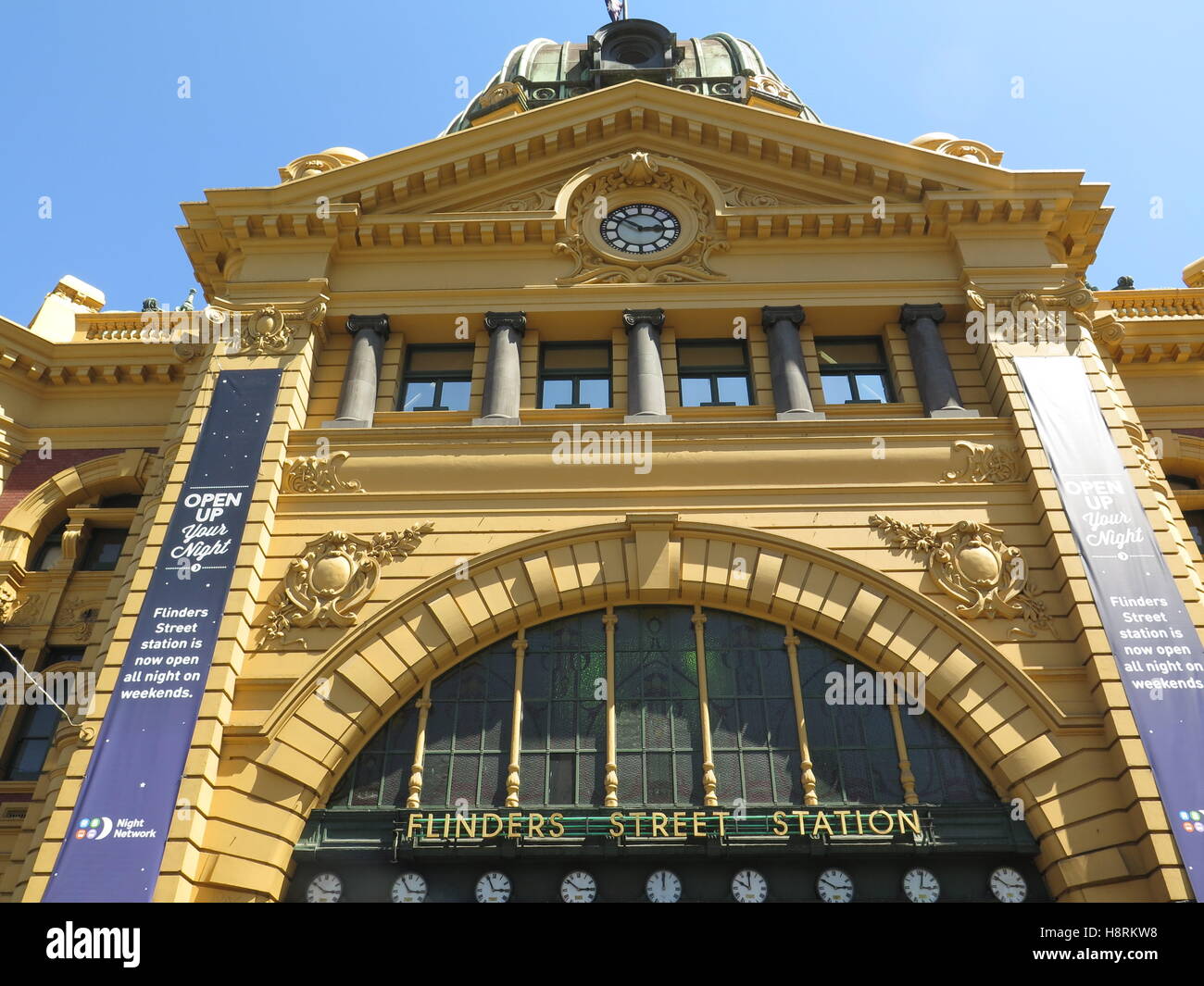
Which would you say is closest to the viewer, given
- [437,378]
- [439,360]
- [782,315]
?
[782,315]

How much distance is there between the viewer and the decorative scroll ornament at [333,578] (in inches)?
770

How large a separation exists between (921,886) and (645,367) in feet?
40.5

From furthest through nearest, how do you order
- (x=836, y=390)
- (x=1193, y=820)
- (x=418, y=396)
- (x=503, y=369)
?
(x=418, y=396) < (x=836, y=390) < (x=503, y=369) < (x=1193, y=820)

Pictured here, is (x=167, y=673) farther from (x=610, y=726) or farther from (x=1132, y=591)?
(x=1132, y=591)

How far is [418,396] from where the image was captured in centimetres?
2445

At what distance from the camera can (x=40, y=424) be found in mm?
27281

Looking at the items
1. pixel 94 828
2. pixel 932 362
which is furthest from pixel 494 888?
pixel 932 362

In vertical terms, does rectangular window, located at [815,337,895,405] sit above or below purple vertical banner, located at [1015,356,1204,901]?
above

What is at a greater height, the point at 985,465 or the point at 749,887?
the point at 985,465

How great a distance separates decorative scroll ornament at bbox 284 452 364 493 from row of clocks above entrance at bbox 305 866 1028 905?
26.5ft

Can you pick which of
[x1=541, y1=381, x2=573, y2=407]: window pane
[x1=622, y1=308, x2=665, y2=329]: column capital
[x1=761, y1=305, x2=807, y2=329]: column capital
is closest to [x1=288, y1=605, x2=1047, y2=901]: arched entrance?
[x1=541, y1=381, x2=573, y2=407]: window pane

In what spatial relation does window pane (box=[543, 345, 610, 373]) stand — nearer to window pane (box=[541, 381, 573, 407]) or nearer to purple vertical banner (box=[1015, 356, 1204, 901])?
window pane (box=[541, 381, 573, 407])

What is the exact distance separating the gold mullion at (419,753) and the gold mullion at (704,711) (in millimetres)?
5137

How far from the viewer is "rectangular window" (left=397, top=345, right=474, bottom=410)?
79.7 ft
